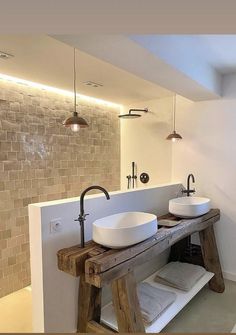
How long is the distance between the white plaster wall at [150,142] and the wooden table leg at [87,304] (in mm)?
2091

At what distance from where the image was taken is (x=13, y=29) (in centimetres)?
103

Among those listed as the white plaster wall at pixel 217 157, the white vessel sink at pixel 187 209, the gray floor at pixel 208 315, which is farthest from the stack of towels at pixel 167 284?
the white vessel sink at pixel 187 209

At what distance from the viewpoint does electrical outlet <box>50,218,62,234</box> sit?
74.7 inches

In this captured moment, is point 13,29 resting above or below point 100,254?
above

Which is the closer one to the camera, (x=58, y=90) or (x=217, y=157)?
(x=217, y=157)

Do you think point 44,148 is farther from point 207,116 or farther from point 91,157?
point 207,116

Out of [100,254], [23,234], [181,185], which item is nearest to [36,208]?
[100,254]

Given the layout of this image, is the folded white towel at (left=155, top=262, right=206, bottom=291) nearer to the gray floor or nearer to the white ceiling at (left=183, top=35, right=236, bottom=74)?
the gray floor

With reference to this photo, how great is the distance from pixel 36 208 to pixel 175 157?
2.28m

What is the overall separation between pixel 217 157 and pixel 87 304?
2.28 metres

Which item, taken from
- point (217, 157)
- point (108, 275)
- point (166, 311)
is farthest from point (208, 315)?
point (217, 157)

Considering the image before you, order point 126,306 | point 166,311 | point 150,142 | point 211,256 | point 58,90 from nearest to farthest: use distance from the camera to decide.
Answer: point 126,306, point 166,311, point 211,256, point 58,90, point 150,142

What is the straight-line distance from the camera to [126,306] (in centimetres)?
183

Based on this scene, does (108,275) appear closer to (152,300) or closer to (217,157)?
(152,300)
